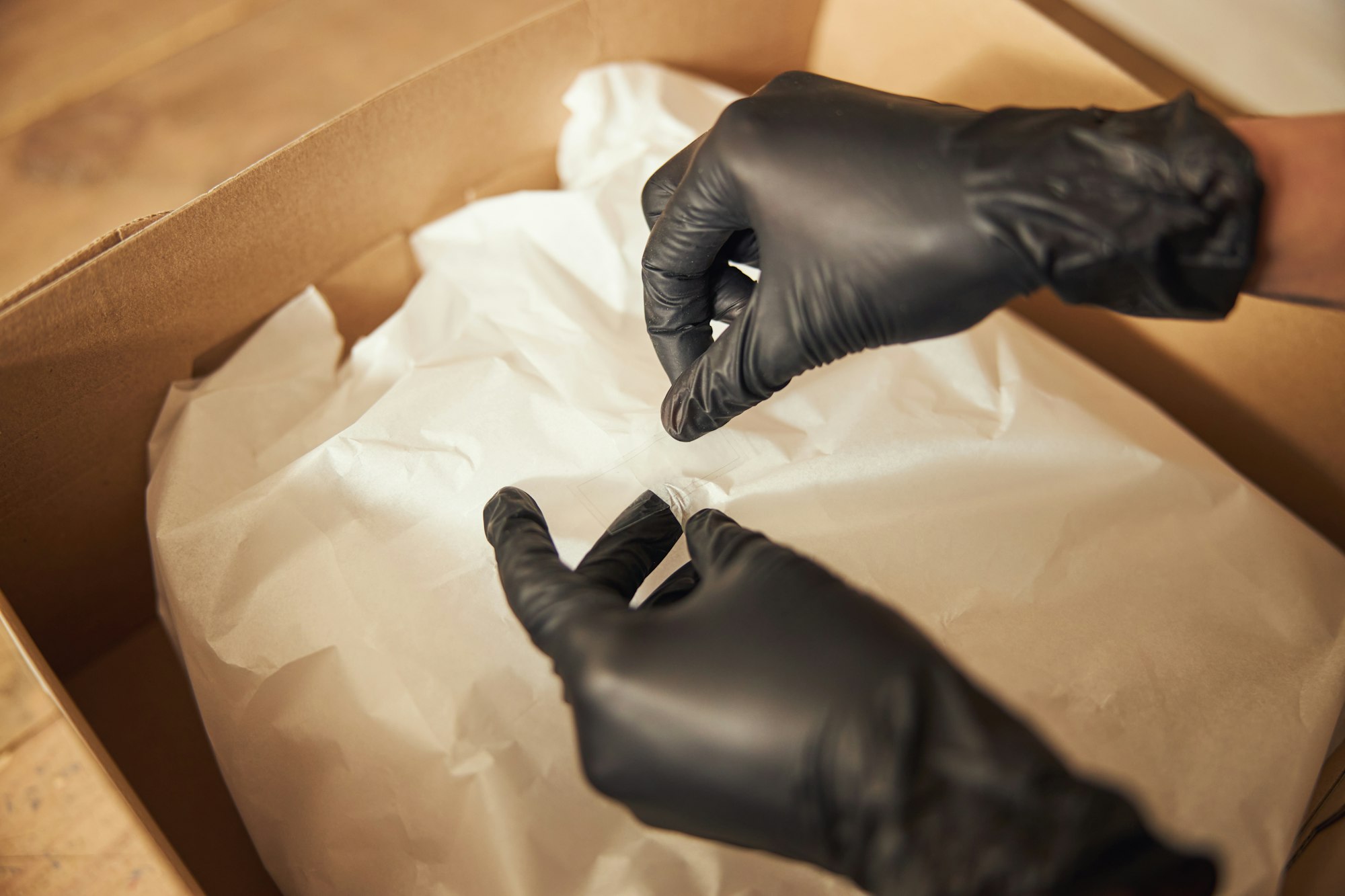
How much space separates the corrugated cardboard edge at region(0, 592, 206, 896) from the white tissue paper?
0.09 meters

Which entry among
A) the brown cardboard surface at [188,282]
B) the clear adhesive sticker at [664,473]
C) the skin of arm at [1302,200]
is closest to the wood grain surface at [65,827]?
the brown cardboard surface at [188,282]

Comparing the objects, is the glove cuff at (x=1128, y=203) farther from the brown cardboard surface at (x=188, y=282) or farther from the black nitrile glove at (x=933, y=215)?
the brown cardboard surface at (x=188, y=282)

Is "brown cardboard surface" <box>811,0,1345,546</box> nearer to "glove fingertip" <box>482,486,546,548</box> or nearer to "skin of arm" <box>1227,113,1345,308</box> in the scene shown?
"skin of arm" <box>1227,113,1345,308</box>

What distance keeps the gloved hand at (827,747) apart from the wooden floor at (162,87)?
0.76 m

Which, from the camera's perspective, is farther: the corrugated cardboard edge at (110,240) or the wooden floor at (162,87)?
the wooden floor at (162,87)

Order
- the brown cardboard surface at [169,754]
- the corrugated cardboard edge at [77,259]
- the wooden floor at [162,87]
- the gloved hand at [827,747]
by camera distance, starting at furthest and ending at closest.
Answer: the wooden floor at [162,87]
the brown cardboard surface at [169,754]
the corrugated cardboard edge at [77,259]
the gloved hand at [827,747]

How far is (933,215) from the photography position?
472mm

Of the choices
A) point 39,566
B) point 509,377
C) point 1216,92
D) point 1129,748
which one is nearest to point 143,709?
point 39,566

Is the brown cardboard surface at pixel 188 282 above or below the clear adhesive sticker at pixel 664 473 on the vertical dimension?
above

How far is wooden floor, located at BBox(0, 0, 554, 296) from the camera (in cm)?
87

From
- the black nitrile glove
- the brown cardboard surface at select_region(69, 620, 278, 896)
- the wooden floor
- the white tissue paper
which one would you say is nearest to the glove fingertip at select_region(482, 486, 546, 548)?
the white tissue paper

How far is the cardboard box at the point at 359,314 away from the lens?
612mm

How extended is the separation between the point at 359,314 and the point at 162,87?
44 centimetres

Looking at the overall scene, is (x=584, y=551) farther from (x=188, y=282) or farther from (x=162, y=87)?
(x=162, y=87)
